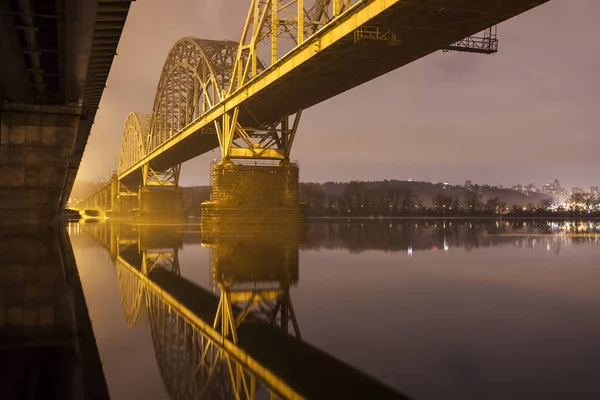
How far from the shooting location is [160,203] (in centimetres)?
9100

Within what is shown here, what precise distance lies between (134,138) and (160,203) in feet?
148

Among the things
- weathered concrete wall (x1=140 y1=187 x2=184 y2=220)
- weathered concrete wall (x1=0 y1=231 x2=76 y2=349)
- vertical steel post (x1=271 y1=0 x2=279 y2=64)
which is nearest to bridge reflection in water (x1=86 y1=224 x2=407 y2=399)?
weathered concrete wall (x1=0 y1=231 x2=76 y2=349)

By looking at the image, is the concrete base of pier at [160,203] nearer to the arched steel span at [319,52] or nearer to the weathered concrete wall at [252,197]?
the arched steel span at [319,52]

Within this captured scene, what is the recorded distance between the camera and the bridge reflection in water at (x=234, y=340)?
556 cm

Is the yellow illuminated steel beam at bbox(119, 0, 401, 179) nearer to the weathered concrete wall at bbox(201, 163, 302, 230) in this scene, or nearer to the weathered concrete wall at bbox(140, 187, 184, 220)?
the weathered concrete wall at bbox(201, 163, 302, 230)

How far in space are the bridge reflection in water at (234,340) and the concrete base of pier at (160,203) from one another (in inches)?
2984

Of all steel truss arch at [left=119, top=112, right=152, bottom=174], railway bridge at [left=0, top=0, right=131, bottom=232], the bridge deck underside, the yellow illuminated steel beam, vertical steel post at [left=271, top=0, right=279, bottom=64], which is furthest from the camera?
steel truss arch at [left=119, top=112, right=152, bottom=174]

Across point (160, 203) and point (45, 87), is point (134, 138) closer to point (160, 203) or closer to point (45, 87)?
point (160, 203)

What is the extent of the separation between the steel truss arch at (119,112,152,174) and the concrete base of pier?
1521 cm

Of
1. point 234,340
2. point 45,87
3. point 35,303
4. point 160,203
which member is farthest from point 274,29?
point 160,203

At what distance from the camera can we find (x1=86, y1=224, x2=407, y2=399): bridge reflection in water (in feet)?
18.2

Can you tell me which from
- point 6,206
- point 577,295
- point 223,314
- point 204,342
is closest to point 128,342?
point 204,342

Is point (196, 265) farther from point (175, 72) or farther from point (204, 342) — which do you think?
point (175, 72)

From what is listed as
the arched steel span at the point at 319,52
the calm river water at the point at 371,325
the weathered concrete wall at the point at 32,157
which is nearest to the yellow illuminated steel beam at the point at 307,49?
the arched steel span at the point at 319,52
